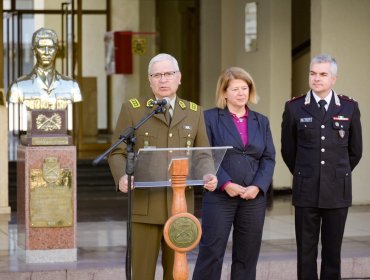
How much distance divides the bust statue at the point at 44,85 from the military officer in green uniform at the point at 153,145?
352 centimetres

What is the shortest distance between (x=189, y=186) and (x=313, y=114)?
63.5 inches

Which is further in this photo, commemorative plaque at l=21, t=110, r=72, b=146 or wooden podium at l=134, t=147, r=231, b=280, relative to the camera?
commemorative plaque at l=21, t=110, r=72, b=146

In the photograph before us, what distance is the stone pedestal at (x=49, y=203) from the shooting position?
10055 millimetres

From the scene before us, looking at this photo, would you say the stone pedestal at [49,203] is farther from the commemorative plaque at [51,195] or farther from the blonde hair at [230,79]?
the blonde hair at [230,79]

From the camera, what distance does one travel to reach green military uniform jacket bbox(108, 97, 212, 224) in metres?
7.09

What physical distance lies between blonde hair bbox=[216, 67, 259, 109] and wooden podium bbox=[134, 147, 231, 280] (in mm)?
802

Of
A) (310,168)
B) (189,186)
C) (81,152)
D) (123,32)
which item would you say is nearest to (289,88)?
(81,152)

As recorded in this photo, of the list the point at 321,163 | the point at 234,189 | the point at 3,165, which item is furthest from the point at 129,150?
the point at 3,165

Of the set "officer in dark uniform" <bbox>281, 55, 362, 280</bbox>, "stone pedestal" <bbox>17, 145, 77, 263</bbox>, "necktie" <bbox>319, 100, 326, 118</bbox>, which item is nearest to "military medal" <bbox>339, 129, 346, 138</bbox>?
"officer in dark uniform" <bbox>281, 55, 362, 280</bbox>

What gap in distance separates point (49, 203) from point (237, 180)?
274cm

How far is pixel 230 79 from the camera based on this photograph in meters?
7.81

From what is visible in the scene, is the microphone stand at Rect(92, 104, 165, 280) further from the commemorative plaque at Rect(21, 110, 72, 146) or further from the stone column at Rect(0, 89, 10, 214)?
the stone column at Rect(0, 89, 10, 214)

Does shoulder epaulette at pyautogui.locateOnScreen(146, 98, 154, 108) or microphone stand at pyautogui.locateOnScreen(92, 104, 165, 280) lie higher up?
shoulder epaulette at pyautogui.locateOnScreen(146, 98, 154, 108)

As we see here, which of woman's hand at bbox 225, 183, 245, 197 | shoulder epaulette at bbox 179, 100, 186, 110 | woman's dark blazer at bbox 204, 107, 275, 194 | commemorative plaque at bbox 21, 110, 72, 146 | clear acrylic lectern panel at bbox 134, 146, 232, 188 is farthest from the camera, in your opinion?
commemorative plaque at bbox 21, 110, 72, 146
